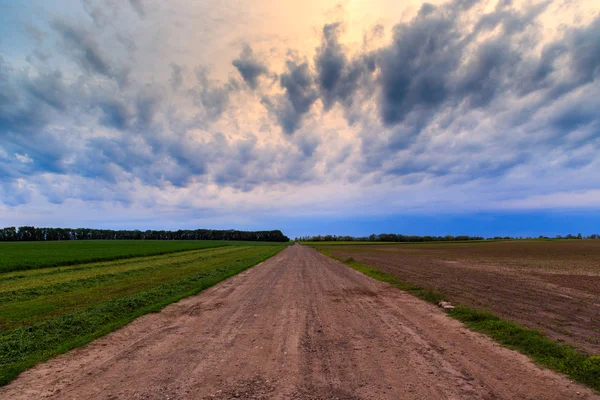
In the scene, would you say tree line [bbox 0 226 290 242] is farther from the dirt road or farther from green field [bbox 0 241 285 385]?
the dirt road

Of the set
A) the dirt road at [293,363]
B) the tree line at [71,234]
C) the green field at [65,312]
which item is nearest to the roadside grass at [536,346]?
the dirt road at [293,363]

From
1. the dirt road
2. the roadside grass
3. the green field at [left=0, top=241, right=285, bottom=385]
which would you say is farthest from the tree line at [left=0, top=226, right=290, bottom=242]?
the roadside grass

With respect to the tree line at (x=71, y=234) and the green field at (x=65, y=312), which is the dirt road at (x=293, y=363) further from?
the tree line at (x=71, y=234)

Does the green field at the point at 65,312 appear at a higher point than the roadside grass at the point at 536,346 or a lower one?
lower

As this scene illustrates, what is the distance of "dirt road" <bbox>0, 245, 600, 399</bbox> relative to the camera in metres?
4.85

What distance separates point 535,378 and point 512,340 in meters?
2.10

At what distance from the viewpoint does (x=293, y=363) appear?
596cm

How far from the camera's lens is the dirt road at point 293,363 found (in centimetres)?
485

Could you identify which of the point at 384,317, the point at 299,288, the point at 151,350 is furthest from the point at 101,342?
the point at 299,288

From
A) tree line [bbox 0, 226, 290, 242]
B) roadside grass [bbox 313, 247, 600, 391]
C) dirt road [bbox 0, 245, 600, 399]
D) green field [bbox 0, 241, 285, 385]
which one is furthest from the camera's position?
tree line [bbox 0, 226, 290, 242]

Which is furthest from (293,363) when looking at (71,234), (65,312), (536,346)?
(71,234)

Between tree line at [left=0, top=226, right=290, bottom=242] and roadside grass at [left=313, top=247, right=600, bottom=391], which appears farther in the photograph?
tree line at [left=0, top=226, right=290, bottom=242]

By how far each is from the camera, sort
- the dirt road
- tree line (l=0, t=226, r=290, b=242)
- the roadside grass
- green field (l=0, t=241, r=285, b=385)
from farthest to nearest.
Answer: tree line (l=0, t=226, r=290, b=242), green field (l=0, t=241, r=285, b=385), the roadside grass, the dirt road

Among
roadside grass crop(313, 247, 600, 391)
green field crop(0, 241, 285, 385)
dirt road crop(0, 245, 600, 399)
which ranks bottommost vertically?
green field crop(0, 241, 285, 385)
